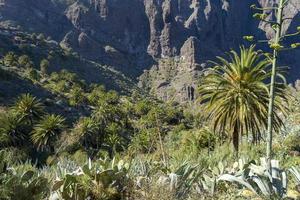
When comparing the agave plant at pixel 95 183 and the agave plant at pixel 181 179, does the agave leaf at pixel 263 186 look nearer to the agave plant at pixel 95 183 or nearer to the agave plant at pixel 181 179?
the agave plant at pixel 181 179

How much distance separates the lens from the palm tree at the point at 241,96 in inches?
630

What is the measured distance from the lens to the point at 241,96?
1612cm

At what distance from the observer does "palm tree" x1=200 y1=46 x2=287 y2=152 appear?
16.0 metres

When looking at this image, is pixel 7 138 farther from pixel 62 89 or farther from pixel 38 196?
pixel 38 196

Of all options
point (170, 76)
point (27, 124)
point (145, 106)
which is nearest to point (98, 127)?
point (27, 124)

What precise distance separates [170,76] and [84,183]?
632 ft

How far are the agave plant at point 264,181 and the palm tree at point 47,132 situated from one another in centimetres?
5090

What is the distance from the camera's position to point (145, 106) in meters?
91.6

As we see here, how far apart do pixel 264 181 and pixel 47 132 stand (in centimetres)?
5182

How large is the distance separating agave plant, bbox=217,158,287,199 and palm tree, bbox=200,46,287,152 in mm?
8416

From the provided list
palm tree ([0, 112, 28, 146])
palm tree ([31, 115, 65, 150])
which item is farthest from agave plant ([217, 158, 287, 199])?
palm tree ([31, 115, 65, 150])

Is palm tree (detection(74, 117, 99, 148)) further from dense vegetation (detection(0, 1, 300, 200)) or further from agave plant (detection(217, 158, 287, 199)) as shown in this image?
agave plant (detection(217, 158, 287, 199))

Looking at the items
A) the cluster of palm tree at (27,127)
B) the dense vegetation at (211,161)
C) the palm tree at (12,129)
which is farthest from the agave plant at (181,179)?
the palm tree at (12,129)

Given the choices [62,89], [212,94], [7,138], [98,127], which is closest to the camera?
[212,94]
